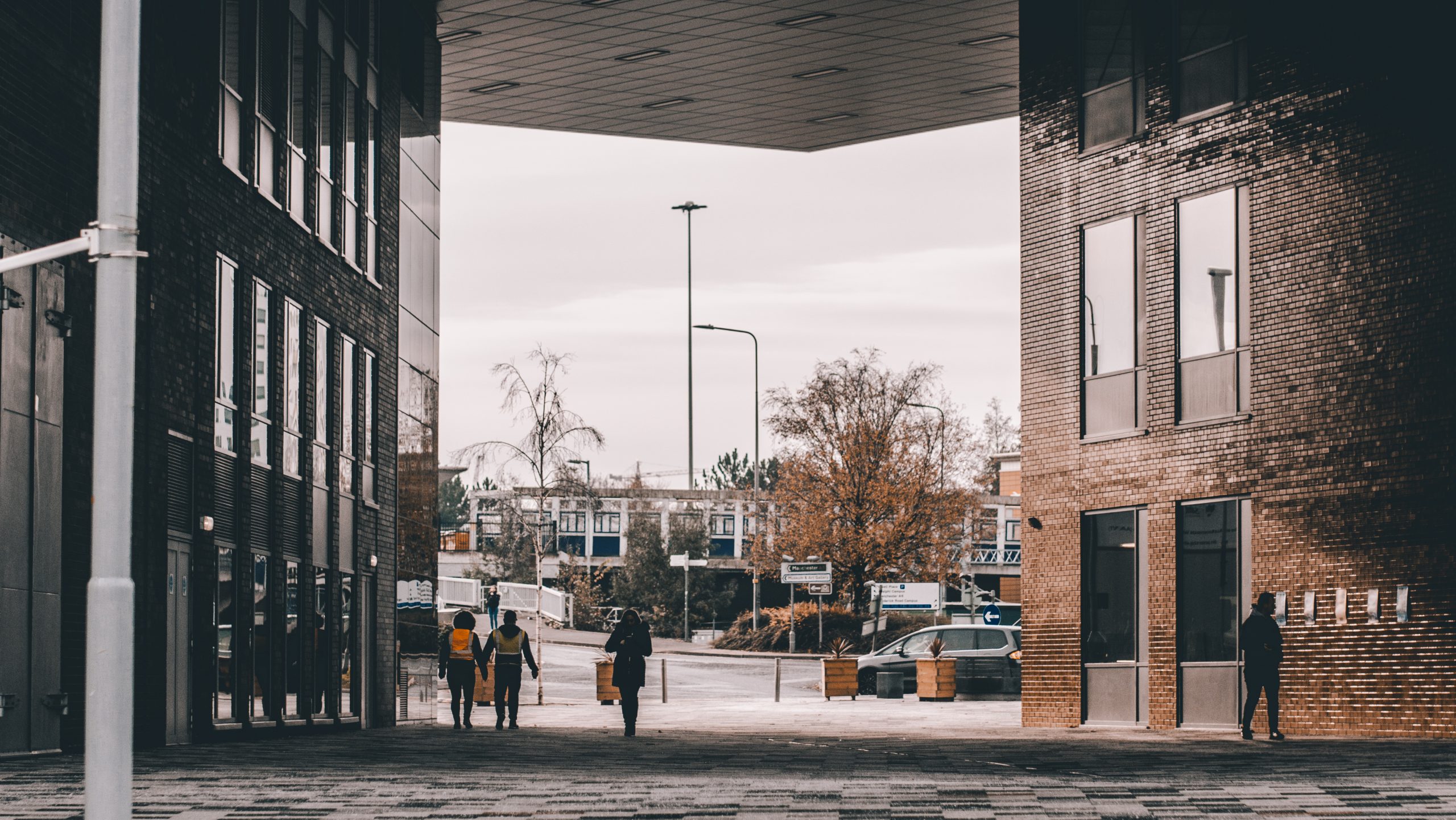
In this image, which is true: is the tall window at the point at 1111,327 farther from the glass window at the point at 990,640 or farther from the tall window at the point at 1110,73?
the glass window at the point at 990,640

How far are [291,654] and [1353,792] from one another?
14.8m

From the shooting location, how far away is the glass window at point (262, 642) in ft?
71.9

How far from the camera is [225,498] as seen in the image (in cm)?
2100

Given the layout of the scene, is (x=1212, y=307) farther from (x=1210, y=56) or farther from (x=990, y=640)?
(x=990, y=640)

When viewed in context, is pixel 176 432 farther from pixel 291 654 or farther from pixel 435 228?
pixel 435 228

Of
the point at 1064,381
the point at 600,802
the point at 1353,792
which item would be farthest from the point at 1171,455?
the point at 600,802

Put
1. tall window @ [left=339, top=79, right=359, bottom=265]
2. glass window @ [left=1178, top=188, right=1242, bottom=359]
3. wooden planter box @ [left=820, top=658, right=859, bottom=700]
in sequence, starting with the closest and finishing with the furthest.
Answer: glass window @ [left=1178, top=188, right=1242, bottom=359], tall window @ [left=339, top=79, right=359, bottom=265], wooden planter box @ [left=820, top=658, right=859, bottom=700]

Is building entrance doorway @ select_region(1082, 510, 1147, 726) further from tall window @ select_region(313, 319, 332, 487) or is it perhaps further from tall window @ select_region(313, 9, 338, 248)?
tall window @ select_region(313, 9, 338, 248)

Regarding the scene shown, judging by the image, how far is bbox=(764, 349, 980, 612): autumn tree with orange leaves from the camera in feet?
186

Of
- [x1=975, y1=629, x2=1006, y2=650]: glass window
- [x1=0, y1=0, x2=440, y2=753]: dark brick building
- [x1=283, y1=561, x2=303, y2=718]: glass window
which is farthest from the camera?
[x1=975, y1=629, x2=1006, y2=650]: glass window

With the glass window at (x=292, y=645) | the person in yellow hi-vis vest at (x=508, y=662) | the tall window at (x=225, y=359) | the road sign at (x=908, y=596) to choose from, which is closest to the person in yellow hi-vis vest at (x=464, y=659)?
the person in yellow hi-vis vest at (x=508, y=662)

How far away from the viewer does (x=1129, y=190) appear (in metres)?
24.7

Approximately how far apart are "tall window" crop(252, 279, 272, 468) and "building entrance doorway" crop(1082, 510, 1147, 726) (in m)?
10.9

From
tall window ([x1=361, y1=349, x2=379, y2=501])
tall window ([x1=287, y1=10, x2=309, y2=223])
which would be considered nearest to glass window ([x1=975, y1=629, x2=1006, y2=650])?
tall window ([x1=361, y1=349, x2=379, y2=501])
